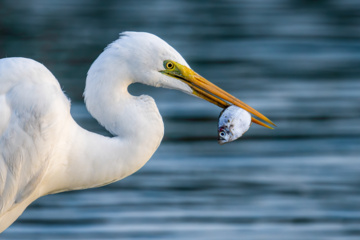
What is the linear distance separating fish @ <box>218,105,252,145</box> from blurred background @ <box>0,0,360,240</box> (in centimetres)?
173

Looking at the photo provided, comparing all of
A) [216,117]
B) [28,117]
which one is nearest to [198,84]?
[28,117]

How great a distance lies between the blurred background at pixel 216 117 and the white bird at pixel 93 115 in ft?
5.18

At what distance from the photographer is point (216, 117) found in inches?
243

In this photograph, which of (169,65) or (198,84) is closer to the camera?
(169,65)

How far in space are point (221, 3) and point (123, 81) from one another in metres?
5.42

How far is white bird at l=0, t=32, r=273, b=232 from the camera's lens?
133 inches

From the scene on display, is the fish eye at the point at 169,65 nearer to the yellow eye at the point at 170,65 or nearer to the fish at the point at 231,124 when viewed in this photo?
the yellow eye at the point at 170,65

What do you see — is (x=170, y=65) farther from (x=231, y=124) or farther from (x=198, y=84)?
(x=231, y=124)

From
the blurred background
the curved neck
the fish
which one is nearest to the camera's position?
the curved neck

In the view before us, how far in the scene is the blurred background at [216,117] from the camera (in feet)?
17.2

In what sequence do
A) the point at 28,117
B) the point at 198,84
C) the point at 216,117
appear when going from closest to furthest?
the point at 28,117 < the point at 198,84 < the point at 216,117

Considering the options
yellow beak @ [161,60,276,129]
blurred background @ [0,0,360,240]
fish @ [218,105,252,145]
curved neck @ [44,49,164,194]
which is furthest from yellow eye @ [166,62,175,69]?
blurred background @ [0,0,360,240]

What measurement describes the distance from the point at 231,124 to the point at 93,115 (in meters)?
0.62

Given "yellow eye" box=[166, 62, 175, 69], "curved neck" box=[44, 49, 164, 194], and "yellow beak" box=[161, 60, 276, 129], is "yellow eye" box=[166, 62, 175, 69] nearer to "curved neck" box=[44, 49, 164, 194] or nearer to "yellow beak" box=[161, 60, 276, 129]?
"yellow beak" box=[161, 60, 276, 129]
